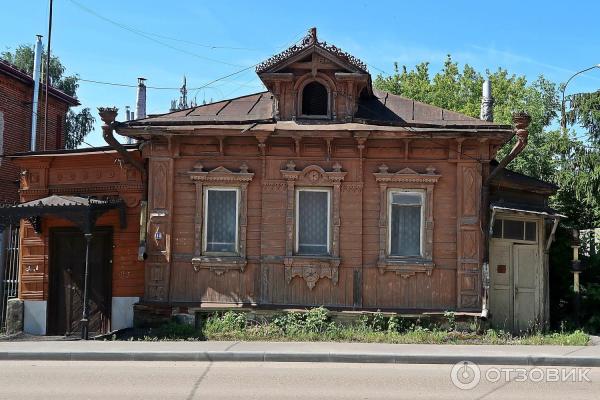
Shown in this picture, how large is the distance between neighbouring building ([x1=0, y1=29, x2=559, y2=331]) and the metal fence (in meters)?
2.34

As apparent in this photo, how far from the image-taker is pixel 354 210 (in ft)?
47.5

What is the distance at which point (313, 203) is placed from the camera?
14.7 m

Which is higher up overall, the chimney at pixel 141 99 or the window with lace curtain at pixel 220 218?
the chimney at pixel 141 99

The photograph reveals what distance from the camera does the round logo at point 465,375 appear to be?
9.17 m

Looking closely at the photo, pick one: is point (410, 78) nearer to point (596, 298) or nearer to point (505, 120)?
point (505, 120)

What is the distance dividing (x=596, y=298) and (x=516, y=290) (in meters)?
1.93

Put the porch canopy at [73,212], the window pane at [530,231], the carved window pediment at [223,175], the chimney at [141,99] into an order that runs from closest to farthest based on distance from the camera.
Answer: the porch canopy at [73,212] → the carved window pediment at [223,175] → the window pane at [530,231] → the chimney at [141,99]

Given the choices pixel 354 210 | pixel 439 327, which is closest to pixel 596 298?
pixel 439 327

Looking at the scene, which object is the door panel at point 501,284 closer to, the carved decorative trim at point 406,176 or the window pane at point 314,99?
the carved decorative trim at point 406,176

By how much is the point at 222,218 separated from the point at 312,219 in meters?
1.95

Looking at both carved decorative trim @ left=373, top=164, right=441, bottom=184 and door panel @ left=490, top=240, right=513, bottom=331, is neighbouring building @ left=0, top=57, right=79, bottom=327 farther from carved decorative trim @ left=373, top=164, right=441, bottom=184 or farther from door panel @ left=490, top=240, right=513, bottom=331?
door panel @ left=490, top=240, right=513, bottom=331

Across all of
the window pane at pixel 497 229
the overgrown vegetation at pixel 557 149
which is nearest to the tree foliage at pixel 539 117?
the overgrown vegetation at pixel 557 149

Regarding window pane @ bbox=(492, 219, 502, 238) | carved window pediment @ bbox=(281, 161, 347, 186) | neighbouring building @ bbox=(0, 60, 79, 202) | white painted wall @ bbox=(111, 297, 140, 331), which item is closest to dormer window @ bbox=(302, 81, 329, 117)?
carved window pediment @ bbox=(281, 161, 347, 186)

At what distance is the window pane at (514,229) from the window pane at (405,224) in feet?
7.22
